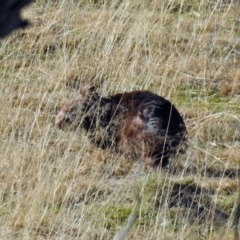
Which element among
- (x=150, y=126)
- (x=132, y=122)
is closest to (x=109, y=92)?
(x=132, y=122)

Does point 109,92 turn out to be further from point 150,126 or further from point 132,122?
point 150,126

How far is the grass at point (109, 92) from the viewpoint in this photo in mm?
4549

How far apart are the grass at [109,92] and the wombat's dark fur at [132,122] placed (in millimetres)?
106

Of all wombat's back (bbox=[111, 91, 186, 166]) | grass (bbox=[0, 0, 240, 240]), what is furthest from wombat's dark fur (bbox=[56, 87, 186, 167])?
grass (bbox=[0, 0, 240, 240])

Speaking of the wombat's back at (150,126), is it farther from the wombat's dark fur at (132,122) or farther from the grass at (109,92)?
the grass at (109,92)

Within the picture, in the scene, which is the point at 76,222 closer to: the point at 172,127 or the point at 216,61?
the point at 172,127

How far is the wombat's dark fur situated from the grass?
11 centimetres

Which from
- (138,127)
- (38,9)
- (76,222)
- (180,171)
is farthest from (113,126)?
(38,9)

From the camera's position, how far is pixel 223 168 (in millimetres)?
5336

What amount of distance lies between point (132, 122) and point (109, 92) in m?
0.84

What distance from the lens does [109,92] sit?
636 centimetres

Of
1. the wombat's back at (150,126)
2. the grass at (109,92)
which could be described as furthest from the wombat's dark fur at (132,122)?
the grass at (109,92)

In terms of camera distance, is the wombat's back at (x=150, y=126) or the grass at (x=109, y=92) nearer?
the grass at (x=109, y=92)

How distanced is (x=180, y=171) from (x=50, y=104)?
5.35 feet
